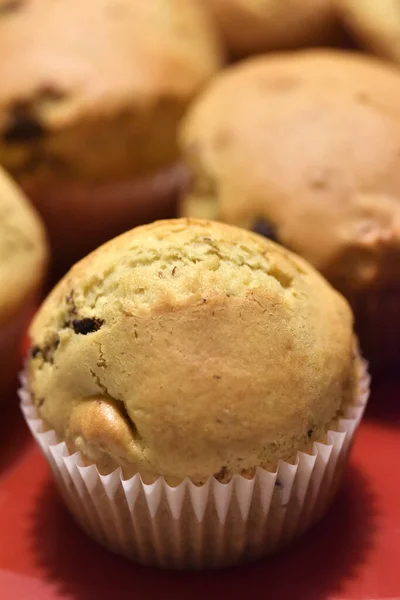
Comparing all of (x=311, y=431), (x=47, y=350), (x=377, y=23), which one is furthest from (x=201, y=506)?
(x=377, y=23)

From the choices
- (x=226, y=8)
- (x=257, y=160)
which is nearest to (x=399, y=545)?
(x=257, y=160)

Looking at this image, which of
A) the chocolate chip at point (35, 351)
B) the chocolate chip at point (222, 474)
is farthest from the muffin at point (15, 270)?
the chocolate chip at point (222, 474)

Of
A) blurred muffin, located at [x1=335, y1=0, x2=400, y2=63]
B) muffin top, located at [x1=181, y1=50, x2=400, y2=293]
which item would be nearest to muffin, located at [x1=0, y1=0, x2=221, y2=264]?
muffin top, located at [x1=181, y1=50, x2=400, y2=293]

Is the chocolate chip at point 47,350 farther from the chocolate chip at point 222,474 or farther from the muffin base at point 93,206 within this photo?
the muffin base at point 93,206

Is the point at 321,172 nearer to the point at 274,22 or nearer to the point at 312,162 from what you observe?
the point at 312,162

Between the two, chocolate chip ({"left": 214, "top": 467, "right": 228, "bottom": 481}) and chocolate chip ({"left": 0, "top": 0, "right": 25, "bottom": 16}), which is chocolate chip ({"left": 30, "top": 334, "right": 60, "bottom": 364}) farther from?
chocolate chip ({"left": 0, "top": 0, "right": 25, "bottom": 16})

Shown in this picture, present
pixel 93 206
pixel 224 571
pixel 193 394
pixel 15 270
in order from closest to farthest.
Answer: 1. pixel 193 394
2. pixel 224 571
3. pixel 15 270
4. pixel 93 206
